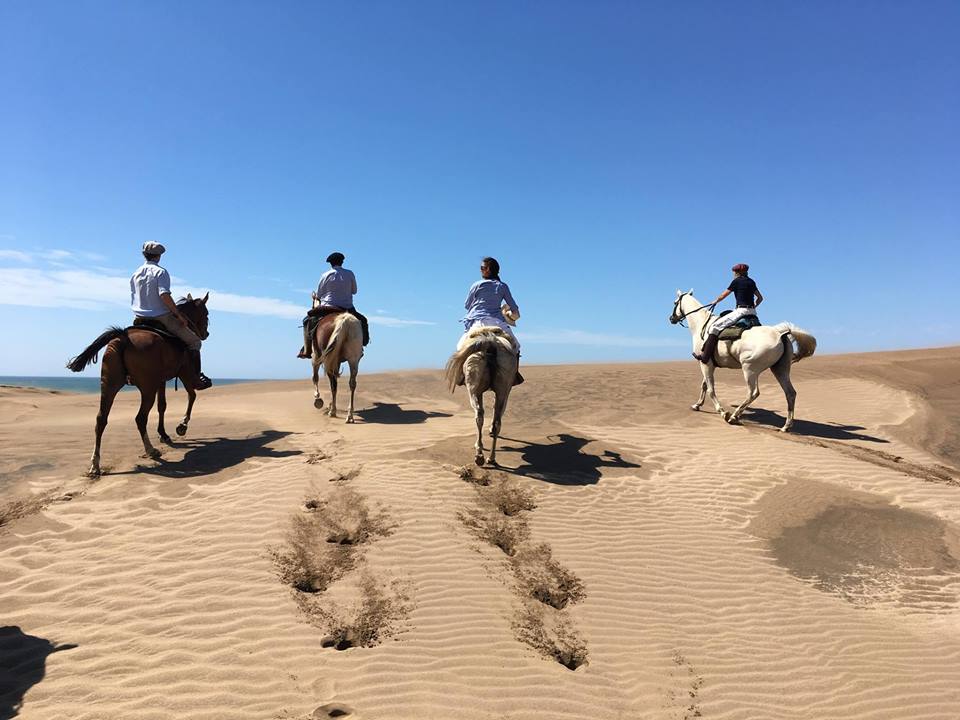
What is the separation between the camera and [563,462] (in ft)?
28.0

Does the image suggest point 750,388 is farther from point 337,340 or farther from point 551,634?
point 337,340

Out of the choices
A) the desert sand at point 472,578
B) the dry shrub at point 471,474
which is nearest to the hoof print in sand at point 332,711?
the desert sand at point 472,578

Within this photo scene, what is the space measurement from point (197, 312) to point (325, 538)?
5.90 meters

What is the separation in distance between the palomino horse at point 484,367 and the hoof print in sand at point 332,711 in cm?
464

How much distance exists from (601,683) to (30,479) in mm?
7875

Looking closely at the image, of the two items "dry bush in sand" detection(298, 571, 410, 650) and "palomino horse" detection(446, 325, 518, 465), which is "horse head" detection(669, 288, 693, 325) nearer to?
"palomino horse" detection(446, 325, 518, 465)

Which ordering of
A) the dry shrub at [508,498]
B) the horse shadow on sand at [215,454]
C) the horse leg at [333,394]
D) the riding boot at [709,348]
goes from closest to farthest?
the dry shrub at [508,498], the horse shadow on sand at [215,454], the horse leg at [333,394], the riding boot at [709,348]

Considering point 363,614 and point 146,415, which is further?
point 146,415

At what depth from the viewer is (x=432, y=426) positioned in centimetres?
1084

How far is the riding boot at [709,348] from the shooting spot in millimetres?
11789

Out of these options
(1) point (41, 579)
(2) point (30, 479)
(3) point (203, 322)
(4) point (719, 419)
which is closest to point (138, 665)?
(1) point (41, 579)

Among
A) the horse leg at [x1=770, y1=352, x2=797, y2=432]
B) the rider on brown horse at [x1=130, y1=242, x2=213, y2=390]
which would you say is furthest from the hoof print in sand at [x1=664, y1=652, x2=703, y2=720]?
the rider on brown horse at [x1=130, y1=242, x2=213, y2=390]

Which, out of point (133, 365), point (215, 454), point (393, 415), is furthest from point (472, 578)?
point (393, 415)

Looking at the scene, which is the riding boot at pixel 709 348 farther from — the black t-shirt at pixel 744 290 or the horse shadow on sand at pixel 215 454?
the horse shadow on sand at pixel 215 454
